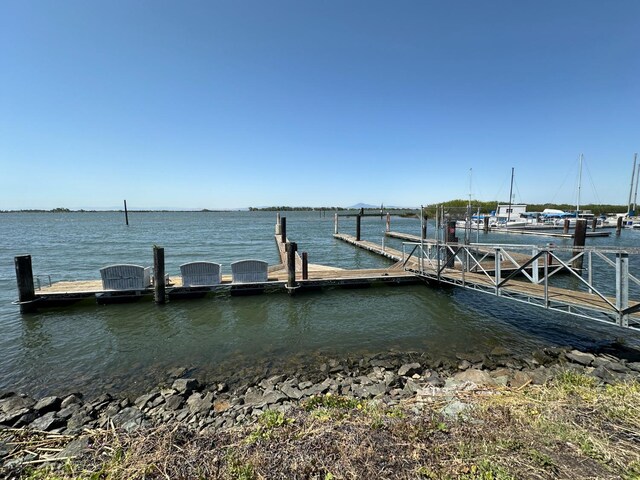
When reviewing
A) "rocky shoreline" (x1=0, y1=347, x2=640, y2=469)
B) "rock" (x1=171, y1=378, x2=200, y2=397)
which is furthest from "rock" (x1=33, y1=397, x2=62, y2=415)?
"rock" (x1=171, y1=378, x2=200, y2=397)

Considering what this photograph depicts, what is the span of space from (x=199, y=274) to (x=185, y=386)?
7.46 m

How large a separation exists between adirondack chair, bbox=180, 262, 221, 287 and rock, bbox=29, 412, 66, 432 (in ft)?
26.3

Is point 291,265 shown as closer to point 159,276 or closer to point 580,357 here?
point 159,276

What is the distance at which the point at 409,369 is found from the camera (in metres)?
7.74

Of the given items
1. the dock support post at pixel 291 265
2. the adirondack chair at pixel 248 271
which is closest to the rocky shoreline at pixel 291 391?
the dock support post at pixel 291 265

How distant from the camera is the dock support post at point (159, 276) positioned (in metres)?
13.0

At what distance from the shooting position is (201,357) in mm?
8883

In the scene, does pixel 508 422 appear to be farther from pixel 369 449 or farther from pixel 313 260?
pixel 313 260

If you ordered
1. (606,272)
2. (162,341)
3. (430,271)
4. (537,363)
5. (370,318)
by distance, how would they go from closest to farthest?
(537,363) → (162,341) → (370,318) → (430,271) → (606,272)

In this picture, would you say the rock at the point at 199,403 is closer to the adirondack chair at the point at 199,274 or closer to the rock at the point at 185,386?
the rock at the point at 185,386

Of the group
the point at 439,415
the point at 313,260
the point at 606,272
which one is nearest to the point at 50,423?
the point at 439,415

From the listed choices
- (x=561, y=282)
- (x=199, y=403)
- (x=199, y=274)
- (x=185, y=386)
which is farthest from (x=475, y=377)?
(x=561, y=282)

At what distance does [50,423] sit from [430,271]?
14.2 metres

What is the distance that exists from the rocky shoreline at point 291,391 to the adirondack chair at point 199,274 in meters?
6.33
